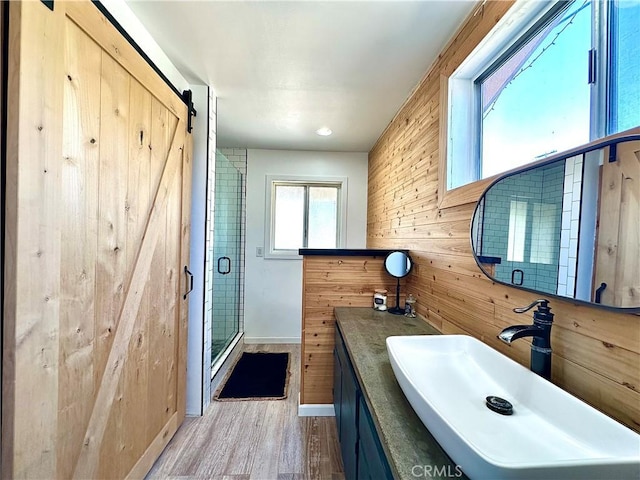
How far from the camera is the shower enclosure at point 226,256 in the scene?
2611mm

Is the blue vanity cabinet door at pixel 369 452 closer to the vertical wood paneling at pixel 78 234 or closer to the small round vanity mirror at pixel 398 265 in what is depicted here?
the small round vanity mirror at pixel 398 265

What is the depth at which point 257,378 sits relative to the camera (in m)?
2.60

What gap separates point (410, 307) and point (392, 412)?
43.6 inches

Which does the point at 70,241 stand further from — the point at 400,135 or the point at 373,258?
the point at 400,135

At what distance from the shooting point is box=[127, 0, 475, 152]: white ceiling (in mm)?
1326

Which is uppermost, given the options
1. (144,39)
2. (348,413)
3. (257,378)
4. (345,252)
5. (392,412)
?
(144,39)

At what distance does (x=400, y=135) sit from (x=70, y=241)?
2.27m

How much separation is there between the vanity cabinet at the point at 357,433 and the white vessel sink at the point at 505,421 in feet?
0.66

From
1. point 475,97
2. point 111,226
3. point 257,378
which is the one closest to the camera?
point 111,226

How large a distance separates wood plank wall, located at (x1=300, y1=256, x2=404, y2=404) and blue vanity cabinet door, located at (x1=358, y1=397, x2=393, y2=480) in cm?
89

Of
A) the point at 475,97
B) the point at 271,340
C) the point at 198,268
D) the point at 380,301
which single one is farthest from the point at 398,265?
the point at 271,340

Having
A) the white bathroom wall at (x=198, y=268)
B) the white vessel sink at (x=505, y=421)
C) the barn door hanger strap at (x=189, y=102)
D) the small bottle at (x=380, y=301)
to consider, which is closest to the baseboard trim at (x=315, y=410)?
the white bathroom wall at (x=198, y=268)

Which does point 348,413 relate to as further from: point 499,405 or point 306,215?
point 306,215

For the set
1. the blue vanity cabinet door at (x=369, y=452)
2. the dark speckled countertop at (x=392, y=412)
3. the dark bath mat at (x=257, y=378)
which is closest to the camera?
the dark speckled countertop at (x=392, y=412)
